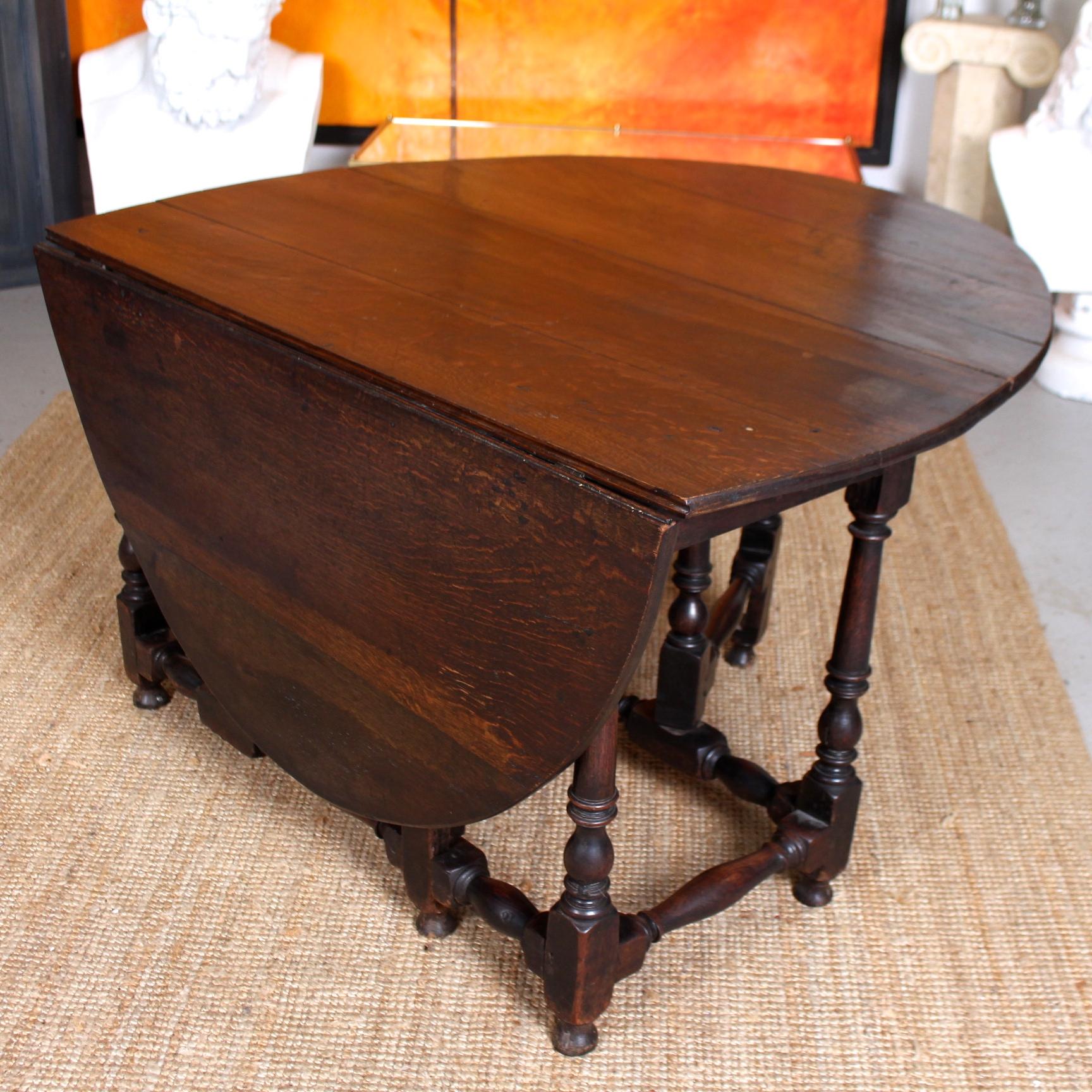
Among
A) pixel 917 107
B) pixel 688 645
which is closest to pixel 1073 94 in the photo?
pixel 917 107

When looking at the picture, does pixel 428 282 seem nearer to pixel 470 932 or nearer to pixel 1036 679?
pixel 470 932

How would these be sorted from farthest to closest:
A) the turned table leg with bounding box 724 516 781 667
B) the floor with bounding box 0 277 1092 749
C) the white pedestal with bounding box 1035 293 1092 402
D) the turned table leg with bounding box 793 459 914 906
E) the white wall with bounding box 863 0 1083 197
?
the white wall with bounding box 863 0 1083 197
the white pedestal with bounding box 1035 293 1092 402
the floor with bounding box 0 277 1092 749
the turned table leg with bounding box 724 516 781 667
the turned table leg with bounding box 793 459 914 906

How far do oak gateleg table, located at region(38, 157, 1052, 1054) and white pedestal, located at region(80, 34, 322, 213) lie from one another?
1331mm

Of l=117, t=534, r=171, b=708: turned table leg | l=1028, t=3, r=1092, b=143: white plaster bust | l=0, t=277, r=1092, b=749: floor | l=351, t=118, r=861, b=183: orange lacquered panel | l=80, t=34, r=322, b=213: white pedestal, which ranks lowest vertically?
l=0, t=277, r=1092, b=749: floor

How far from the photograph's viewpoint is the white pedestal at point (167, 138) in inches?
120

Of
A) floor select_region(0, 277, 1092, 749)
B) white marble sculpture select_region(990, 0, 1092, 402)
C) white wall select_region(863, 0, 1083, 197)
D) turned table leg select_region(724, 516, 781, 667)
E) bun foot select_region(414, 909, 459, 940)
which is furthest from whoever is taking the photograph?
white wall select_region(863, 0, 1083, 197)

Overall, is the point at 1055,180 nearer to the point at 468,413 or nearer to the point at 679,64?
the point at 679,64

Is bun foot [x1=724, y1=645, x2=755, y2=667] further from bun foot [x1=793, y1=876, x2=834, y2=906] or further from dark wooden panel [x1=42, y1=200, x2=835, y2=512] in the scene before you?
dark wooden panel [x1=42, y1=200, x2=835, y2=512]

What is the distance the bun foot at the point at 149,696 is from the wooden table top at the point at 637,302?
2.26 feet

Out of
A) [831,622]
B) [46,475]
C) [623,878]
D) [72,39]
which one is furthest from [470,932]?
[72,39]

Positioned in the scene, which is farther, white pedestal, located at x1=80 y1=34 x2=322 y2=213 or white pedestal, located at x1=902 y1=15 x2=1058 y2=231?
white pedestal, located at x1=902 y1=15 x2=1058 y2=231

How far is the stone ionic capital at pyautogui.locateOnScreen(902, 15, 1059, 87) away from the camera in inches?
127

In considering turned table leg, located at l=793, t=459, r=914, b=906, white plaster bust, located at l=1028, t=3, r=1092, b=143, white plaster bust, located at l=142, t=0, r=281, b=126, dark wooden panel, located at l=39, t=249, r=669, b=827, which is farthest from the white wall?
dark wooden panel, located at l=39, t=249, r=669, b=827

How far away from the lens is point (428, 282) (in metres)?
1.48
